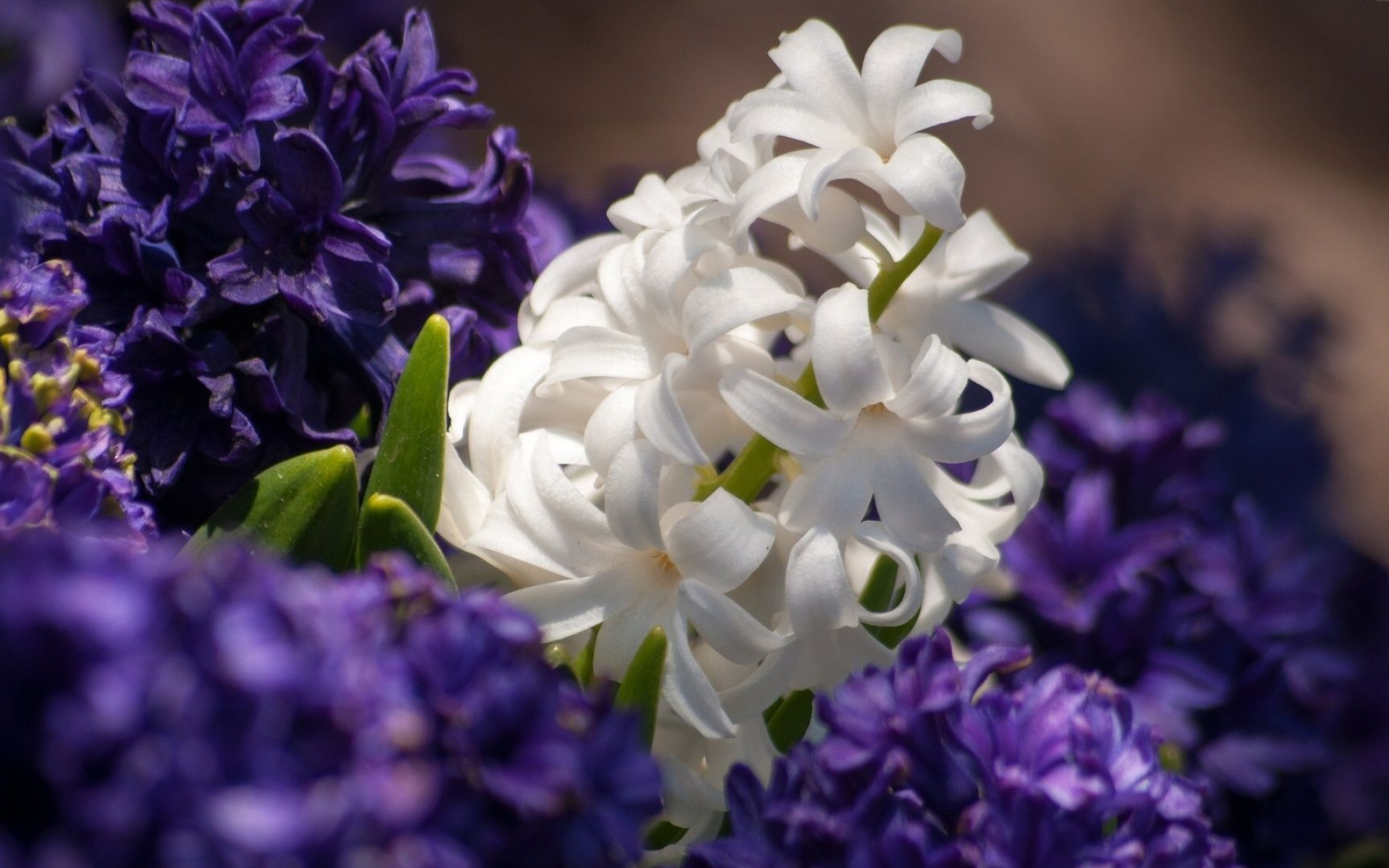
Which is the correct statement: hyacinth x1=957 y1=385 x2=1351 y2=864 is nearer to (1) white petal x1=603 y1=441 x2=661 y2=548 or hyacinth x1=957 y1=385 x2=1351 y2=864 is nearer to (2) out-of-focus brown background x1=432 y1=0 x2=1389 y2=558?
(1) white petal x1=603 y1=441 x2=661 y2=548

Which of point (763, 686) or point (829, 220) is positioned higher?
point (829, 220)

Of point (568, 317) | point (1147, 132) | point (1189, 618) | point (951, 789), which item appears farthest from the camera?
point (1147, 132)

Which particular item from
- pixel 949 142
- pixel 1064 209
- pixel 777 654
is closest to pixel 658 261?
pixel 777 654

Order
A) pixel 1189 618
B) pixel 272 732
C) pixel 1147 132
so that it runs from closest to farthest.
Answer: pixel 272 732 < pixel 1189 618 < pixel 1147 132

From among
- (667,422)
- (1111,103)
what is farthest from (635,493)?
(1111,103)

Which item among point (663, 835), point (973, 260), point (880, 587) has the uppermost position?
point (973, 260)

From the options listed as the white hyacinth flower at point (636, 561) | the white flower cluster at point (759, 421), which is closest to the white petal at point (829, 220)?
the white flower cluster at point (759, 421)

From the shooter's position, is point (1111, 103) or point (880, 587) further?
point (1111, 103)

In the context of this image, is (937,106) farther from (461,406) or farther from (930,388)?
(461,406)
